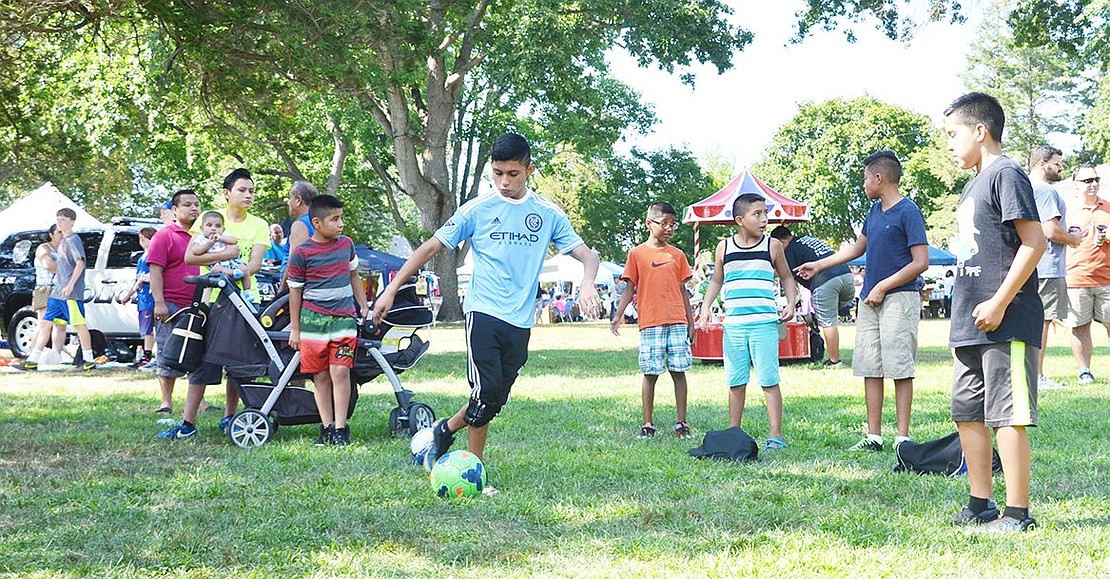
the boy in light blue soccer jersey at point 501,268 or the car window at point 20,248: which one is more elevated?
the car window at point 20,248

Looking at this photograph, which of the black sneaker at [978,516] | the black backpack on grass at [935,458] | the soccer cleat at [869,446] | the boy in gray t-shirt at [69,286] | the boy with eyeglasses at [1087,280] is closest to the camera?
the black sneaker at [978,516]

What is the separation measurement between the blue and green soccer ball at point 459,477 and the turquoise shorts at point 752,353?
7.26ft

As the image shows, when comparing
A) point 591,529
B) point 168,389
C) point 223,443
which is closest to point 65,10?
point 168,389

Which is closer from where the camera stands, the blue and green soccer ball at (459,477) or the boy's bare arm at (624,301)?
the blue and green soccer ball at (459,477)

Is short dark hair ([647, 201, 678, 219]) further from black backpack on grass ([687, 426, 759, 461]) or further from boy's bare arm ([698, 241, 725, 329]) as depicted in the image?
black backpack on grass ([687, 426, 759, 461])

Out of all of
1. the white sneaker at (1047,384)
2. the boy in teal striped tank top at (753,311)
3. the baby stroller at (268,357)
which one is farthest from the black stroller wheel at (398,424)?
the white sneaker at (1047,384)

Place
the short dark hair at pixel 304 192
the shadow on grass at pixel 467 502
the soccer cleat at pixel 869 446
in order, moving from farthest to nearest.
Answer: the short dark hair at pixel 304 192
the soccer cleat at pixel 869 446
the shadow on grass at pixel 467 502

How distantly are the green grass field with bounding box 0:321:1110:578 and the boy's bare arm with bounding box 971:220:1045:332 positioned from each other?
2.90 feet

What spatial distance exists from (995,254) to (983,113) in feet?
2.00

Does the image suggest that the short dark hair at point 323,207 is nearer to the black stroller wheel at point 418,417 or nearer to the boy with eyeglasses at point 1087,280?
the black stroller wheel at point 418,417

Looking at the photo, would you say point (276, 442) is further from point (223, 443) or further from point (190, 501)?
point (190, 501)

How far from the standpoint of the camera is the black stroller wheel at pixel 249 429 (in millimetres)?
7039

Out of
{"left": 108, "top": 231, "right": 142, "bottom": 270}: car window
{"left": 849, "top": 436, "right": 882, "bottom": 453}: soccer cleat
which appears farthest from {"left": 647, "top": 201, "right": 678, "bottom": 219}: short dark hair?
{"left": 108, "top": 231, "right": 142, "bottom": 270}: car window

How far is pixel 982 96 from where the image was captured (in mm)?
4586
